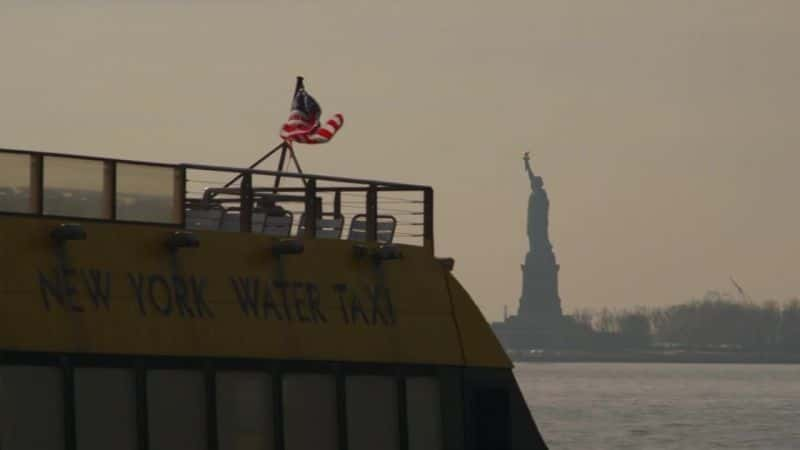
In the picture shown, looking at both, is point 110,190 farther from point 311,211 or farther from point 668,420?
point 668,420

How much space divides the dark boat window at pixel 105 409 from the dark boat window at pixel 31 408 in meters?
0.18

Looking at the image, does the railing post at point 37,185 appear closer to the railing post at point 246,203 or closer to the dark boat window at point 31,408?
the dark boat window at point 31,408

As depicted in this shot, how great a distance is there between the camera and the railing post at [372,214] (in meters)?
22.8

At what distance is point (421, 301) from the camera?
2259 centimetres

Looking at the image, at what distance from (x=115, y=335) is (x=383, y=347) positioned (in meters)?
3.17

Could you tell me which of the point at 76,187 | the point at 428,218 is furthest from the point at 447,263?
the point at 76,187

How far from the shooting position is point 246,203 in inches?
852

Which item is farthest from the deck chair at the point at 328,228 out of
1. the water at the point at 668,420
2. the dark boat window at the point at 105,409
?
the water at the point at 668,420

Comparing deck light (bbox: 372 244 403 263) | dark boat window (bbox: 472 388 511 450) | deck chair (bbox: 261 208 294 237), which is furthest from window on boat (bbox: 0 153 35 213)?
dark boat window (bbox: 472 388 511 450)

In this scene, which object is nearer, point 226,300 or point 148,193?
point 148,193

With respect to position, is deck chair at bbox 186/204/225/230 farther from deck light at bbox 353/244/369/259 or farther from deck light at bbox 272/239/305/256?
deck light at bbox 353/244/369/259

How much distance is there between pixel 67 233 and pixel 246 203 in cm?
270

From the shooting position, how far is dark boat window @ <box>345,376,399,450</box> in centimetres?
2130

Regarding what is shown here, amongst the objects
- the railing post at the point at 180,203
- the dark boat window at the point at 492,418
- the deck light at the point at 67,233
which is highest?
the railing post at the point at 180,203
